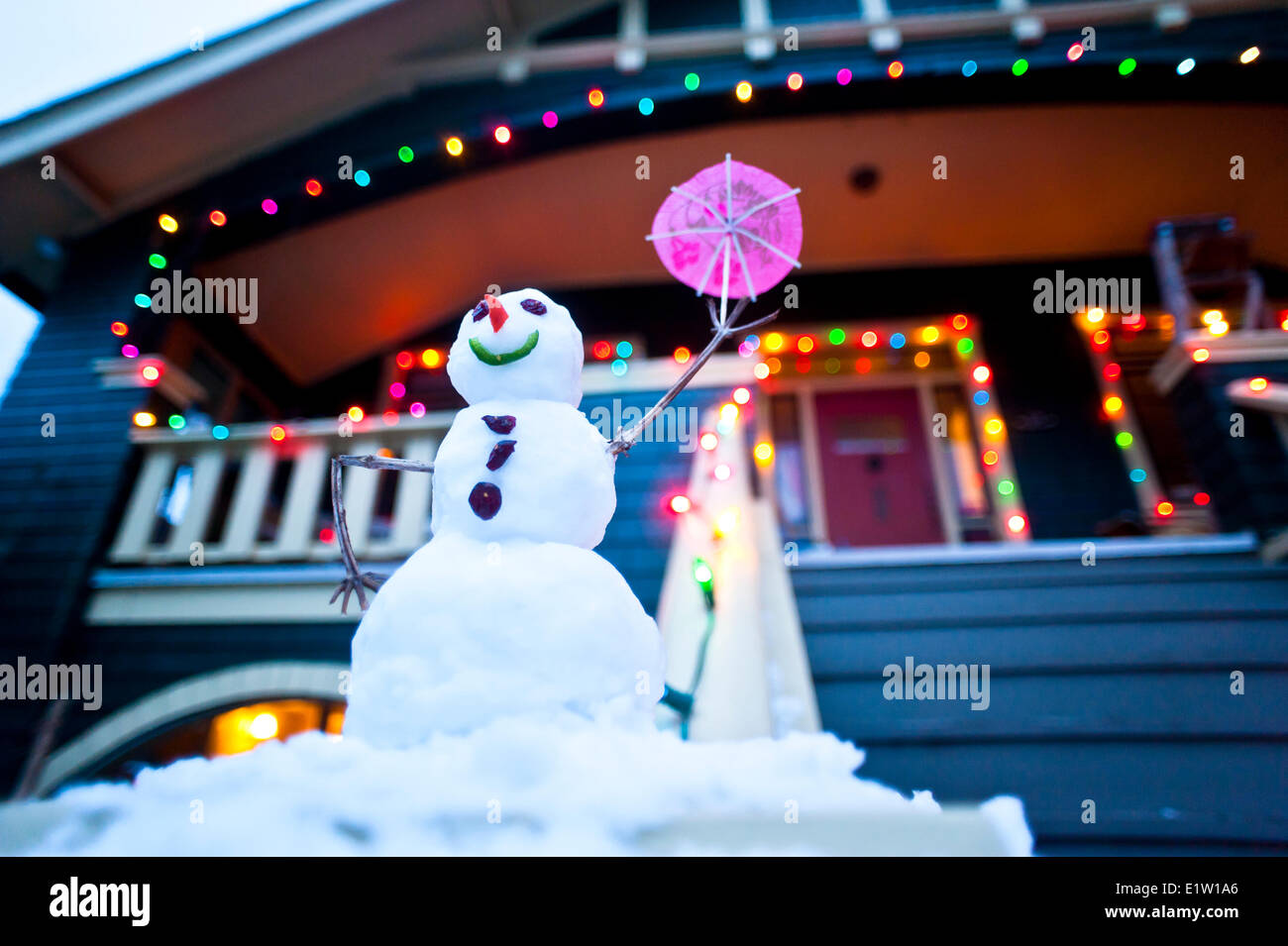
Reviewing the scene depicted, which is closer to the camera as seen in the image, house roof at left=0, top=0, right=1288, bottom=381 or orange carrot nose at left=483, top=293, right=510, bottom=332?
orange carrot nose at left=483, top=293, right=510, bottom=332

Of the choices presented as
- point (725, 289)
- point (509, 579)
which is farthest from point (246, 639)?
point (725, 289)

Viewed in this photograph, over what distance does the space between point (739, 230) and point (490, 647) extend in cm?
121

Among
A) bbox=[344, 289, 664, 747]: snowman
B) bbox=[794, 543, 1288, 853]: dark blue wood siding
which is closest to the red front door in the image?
bbox=[794, 543, 1288, 853]: dark blue wood siding

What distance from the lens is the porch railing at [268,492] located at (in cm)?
319

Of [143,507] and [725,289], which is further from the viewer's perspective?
[143,507]

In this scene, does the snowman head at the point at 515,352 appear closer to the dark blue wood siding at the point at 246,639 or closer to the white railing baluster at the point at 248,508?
the dark blue wood siding at the point at 246,639

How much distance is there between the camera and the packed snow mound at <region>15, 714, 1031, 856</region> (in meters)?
0.73

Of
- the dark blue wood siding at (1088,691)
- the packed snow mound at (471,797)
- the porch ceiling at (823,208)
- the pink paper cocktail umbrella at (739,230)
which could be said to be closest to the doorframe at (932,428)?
the porch ceiling at (823,208)

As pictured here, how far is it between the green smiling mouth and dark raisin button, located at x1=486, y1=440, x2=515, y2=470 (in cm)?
21

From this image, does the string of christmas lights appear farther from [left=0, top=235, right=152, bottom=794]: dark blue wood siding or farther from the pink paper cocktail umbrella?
the pink paper cocktail umbrella

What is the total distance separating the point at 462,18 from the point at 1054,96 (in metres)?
Answer: 3.97

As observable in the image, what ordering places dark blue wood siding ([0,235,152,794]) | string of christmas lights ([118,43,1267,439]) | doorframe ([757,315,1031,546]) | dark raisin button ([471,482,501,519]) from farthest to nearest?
doorframe ([757,315,1031,546]) < string of christmas lights ([118,43,1267,439]) < dark blue wood siding ([0,235,152,794]) < dark raisin button ([471,482,501,519])

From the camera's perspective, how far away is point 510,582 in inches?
47.0

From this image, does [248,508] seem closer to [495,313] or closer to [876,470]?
[495,313]
